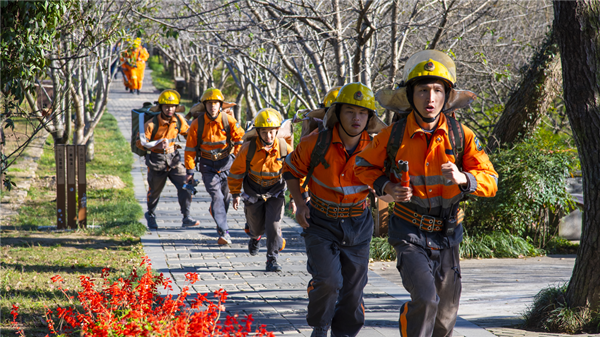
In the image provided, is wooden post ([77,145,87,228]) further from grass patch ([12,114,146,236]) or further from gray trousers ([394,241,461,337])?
gray trousers ([394,241,461,337])

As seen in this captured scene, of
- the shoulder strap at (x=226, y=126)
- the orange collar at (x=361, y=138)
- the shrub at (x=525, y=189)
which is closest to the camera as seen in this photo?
the orange collar at (x=361, y=138)

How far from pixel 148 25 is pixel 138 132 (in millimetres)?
4493

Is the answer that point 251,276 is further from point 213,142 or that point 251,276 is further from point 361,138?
point 361,138

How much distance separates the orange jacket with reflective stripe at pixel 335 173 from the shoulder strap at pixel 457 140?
945 millimetres

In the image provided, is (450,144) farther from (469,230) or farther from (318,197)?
(469,230)

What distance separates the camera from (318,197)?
14.8ft

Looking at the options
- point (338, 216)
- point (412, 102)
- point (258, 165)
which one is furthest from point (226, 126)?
point (412, 102)

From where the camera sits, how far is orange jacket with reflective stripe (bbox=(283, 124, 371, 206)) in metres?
4.43

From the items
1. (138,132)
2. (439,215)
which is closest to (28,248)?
(138,132)

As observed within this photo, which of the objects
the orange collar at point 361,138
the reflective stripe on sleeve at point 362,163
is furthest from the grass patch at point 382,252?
the reflective stripe on sleeve at point 362,163

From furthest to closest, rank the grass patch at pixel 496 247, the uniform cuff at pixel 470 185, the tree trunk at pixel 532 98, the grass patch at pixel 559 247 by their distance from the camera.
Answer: the grass patch at pixel 559 247
the tree trunk at pixel 532 98
the grass patch at pixel 496 247
the uniform cuff at pixel 470 185

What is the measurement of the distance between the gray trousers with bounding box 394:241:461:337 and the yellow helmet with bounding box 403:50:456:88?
1.11 meters

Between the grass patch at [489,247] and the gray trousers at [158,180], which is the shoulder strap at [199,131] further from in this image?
the grass patch at [489,247]

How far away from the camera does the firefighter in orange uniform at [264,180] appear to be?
681cm
